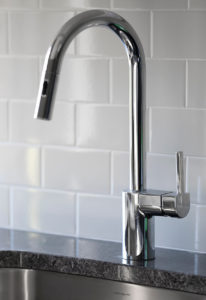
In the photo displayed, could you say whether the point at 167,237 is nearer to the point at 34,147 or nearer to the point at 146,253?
the point at 146,253

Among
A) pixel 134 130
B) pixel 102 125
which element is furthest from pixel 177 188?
pixel 102 125

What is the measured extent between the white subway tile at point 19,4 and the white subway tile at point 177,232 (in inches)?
19.9

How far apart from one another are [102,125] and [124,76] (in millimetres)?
110

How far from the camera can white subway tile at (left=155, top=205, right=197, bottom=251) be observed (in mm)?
1362

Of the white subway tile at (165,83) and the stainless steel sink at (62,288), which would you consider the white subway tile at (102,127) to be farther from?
the stainless steel sink at (62,288)

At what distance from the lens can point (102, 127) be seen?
143cm

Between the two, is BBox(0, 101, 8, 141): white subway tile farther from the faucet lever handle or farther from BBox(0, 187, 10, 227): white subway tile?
the faucet lever handle

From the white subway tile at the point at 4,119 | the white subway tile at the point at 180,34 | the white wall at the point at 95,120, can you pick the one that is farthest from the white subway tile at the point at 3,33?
the white subway tile at the point at 180,34

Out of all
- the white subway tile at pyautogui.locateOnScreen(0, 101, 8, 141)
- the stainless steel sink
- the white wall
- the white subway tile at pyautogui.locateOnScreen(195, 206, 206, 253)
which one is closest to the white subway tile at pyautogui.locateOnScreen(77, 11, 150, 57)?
the white wall

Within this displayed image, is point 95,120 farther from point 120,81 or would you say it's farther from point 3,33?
point 3,33

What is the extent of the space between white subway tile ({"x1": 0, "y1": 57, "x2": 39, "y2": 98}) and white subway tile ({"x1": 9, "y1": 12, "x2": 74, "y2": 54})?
23mm

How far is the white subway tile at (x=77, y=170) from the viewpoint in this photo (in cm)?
144

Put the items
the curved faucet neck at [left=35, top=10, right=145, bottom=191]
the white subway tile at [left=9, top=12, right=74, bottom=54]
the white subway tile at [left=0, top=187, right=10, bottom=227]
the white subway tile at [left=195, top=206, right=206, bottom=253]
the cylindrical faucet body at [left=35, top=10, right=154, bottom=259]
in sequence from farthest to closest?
the white subway tile at [left=0, top=187, right=10, bottom=227] < the white subway tile at [left=9, top=12, right=74, bottom=54] < the white subway tile at [left=195, top=206, right=206, bottom=253] < the cylindrical faucet body at [left=35, top=10, right=154, bottom=259] < the curved faucet neck at [left=35, top=10, right=145, bottom=191]

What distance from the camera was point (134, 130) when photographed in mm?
1284
